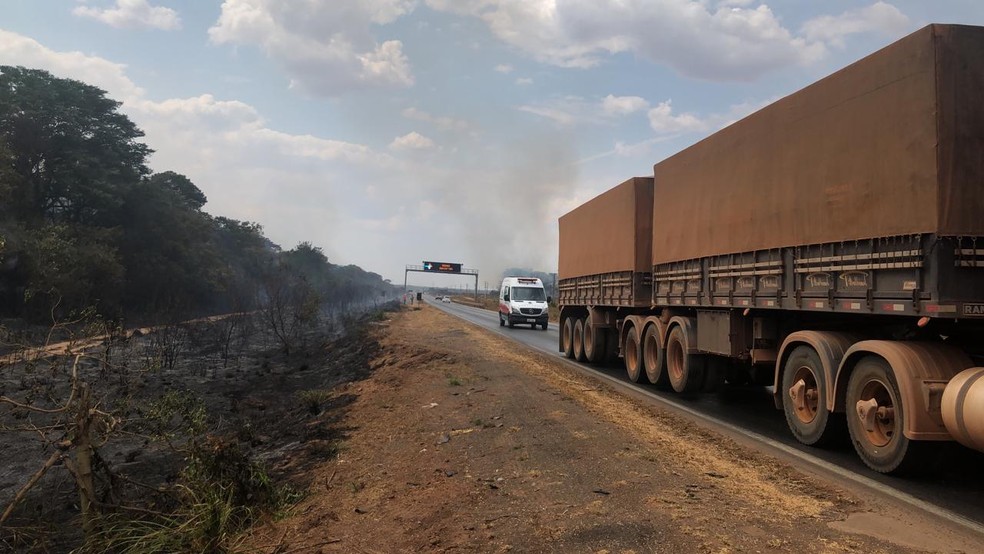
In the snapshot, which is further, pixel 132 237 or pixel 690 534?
pixel 132 237

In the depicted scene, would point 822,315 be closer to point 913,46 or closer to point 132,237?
point 913,46

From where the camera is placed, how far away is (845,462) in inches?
225

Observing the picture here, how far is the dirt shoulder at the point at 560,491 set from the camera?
12.6 feet

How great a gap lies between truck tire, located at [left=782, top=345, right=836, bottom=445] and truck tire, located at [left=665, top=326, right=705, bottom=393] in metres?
2.37

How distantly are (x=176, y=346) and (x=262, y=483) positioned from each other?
17129 millimetres

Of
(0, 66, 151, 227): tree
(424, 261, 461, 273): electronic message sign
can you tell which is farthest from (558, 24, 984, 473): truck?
(424, 261, 461, 273): electronic message sign

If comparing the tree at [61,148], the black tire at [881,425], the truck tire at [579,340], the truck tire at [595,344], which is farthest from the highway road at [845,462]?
the tree at [61,148]

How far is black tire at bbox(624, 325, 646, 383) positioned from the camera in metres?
11.2

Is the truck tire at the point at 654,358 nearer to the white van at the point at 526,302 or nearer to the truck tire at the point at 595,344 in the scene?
the truck tire at the point at 595,344

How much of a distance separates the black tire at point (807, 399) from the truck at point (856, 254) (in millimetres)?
21

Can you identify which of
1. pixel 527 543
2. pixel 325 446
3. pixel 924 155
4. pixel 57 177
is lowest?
pixel 325 446

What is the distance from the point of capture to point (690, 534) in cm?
380

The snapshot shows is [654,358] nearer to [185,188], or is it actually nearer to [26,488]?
[26,488]

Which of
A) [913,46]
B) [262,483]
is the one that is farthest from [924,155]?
[262,483]
